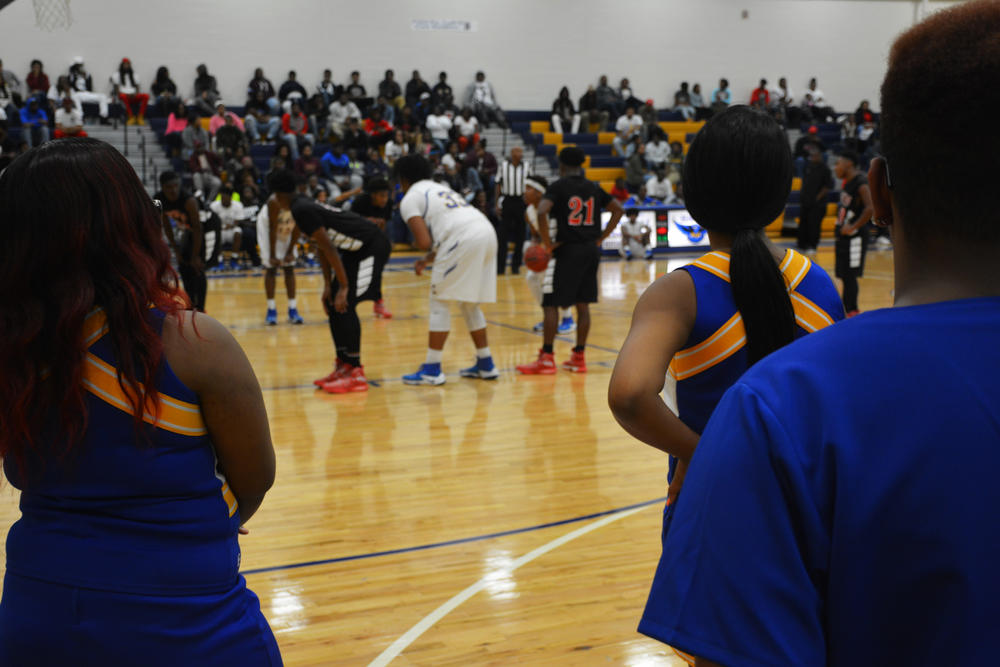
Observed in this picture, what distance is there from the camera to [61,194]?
1502 mm

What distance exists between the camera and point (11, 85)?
18.3 m

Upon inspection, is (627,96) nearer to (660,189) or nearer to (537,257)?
(660,189)

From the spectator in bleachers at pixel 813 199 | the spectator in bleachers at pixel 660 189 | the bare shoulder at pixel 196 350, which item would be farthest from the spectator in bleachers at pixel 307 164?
the bare shoulder at pixel 196 350

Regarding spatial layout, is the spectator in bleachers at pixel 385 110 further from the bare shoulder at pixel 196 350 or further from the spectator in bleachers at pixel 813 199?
the bare shoulder at pixel 196 350

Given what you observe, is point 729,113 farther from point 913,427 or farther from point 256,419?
point 913,427

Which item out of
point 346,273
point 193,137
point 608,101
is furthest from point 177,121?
point 346,273

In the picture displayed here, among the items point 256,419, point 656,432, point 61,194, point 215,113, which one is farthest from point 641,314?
point 215,113

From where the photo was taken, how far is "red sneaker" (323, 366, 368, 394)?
719 cm

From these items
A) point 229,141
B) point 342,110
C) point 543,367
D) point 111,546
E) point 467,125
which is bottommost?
point 543,367

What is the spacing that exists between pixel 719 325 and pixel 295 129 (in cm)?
1878

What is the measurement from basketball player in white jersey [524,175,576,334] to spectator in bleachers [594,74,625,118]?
1497 centimetres

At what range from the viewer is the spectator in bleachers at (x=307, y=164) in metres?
17.5

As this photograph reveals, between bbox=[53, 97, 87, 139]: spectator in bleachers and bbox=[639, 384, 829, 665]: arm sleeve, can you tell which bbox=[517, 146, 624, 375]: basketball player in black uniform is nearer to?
bbox=[639, 384, 829, 665]: arm sleeve

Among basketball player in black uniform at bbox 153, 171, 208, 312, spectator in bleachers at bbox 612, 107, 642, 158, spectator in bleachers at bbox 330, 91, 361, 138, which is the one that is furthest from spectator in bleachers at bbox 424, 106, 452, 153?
basketball player in black uniform at bbox 153, 171, 208, 312
